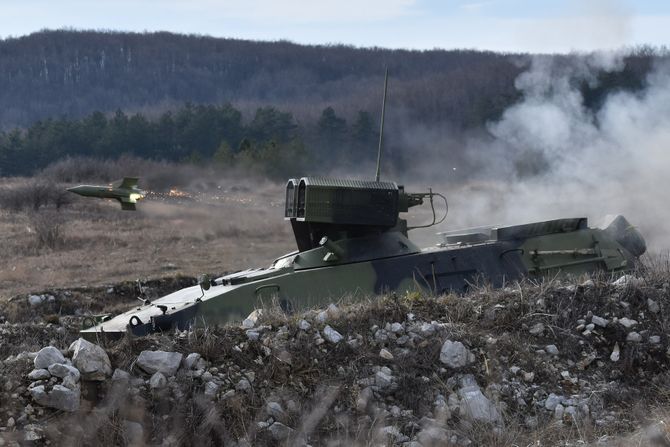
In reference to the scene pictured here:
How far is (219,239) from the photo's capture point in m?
23.4

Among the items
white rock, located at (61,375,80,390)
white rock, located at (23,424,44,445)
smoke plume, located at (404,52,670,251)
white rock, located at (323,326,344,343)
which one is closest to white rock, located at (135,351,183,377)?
white rock, located at (61,375,80,390)

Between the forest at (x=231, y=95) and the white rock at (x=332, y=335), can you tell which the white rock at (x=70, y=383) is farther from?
the forest at (x=231, y=95)

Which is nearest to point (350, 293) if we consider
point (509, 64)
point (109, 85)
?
point (509, 64)

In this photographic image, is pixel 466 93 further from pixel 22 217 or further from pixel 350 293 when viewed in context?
pixel 350 293

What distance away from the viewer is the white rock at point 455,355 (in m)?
9.05

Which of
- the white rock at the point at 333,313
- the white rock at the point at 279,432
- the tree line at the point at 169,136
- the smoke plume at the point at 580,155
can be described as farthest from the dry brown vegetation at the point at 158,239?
the tree line at the point at 169,136

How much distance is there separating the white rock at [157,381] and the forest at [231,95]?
1644 cm

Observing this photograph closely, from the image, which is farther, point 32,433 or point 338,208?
point 338,208

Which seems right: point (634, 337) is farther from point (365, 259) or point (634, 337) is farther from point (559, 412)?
point (365, 259)

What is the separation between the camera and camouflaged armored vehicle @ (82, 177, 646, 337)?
11.1 metres

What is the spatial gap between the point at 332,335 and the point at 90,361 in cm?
210

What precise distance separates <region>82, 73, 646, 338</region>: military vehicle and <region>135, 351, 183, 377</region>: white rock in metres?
2.14

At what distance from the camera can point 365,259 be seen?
1187 centimetres

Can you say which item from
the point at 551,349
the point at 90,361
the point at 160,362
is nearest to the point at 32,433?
the point at 90,361
